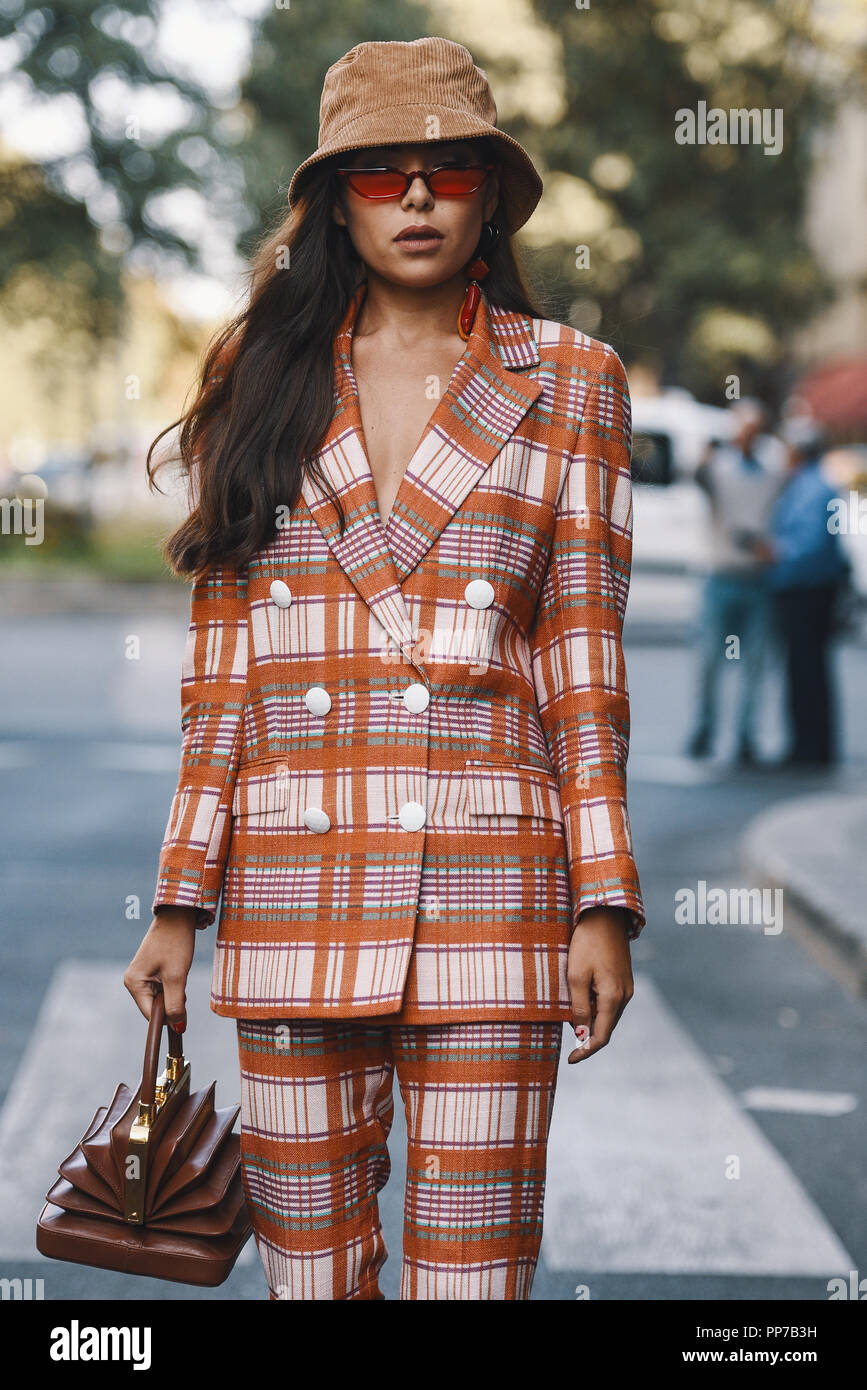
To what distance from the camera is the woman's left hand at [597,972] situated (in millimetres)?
2328

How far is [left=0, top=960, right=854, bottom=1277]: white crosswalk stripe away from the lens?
3.95 m

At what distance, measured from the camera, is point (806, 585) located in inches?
428

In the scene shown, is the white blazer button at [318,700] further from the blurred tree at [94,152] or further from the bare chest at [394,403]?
the blurred tree at [94,152]

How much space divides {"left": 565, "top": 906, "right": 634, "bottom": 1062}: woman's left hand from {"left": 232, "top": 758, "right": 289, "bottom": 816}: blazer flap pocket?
44cm

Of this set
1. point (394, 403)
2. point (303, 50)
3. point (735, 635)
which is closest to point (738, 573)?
point (735, 635)

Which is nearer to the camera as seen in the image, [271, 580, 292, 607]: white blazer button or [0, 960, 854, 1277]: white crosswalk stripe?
[271, 580, 292, 607]: white blazer button

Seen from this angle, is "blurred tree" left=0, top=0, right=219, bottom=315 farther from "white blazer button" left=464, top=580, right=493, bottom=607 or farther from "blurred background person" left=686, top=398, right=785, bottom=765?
"white blazer button" left=464, top=580, right=493, bottom=607

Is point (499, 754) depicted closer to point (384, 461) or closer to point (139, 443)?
point (384, 461)

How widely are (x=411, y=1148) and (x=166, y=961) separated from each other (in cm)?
42

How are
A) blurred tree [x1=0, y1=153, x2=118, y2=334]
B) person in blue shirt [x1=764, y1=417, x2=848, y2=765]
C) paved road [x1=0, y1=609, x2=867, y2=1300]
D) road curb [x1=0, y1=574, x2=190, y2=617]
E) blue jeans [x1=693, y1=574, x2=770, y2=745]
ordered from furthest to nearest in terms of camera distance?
blurred tree [x1=0, y1=153, x2=118, y2=334] < road curb [x1=0, y1=574, x2=190, y2=617] < blue jeans [x1=693, y1=574, x2=770, y2=745] < person in blue shirt [x1=764, y1=417, x2=848, y2=765] < paved road [x1=0, y1=609, x2=867, y2=1300]

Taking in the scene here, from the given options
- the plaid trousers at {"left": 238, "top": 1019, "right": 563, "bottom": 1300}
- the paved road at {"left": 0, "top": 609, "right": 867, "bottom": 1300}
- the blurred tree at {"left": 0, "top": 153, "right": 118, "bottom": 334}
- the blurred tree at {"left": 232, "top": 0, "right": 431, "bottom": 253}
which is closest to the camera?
the plaid trousers at {"left": 238, "top": 1019, "right": 563, "bottom": 1300}

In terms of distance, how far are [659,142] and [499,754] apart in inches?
1292

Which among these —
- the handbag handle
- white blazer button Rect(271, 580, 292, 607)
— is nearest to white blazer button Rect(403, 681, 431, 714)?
white blazer button Rect(271, 580, 292, 607)

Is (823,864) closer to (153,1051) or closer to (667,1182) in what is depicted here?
(667,1182)
